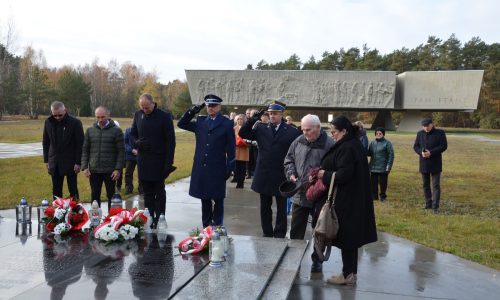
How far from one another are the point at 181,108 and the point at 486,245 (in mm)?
63481

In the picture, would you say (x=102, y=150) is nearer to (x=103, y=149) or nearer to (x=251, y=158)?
(x=103, y=149)

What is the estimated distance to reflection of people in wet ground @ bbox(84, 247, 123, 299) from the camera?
12.3ft

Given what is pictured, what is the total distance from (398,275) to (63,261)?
3555 mm

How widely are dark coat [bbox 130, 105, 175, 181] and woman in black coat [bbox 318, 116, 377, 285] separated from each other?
265cm

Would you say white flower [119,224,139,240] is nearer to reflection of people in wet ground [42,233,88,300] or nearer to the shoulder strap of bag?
reflection of people in wet ground [42,233,88,300]

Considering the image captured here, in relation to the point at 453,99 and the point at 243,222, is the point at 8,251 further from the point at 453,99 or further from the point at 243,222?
the point at 453,99

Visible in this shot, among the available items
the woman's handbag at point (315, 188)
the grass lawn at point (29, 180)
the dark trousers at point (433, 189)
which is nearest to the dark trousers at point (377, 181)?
the dark trousers at point (433, 189)

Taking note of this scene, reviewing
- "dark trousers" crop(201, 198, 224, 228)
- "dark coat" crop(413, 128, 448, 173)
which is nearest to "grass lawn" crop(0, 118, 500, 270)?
"dark coat" crop(413, 128, 448, 173)

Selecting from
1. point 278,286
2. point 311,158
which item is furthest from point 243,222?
point 278,286

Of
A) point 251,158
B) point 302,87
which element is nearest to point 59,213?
point 251,158

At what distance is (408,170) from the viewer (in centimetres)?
1631

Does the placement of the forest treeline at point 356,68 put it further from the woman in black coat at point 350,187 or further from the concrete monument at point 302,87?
the woman in black coat at point 350,187

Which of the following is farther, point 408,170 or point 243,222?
point 408,170

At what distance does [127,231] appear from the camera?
5.18 m
